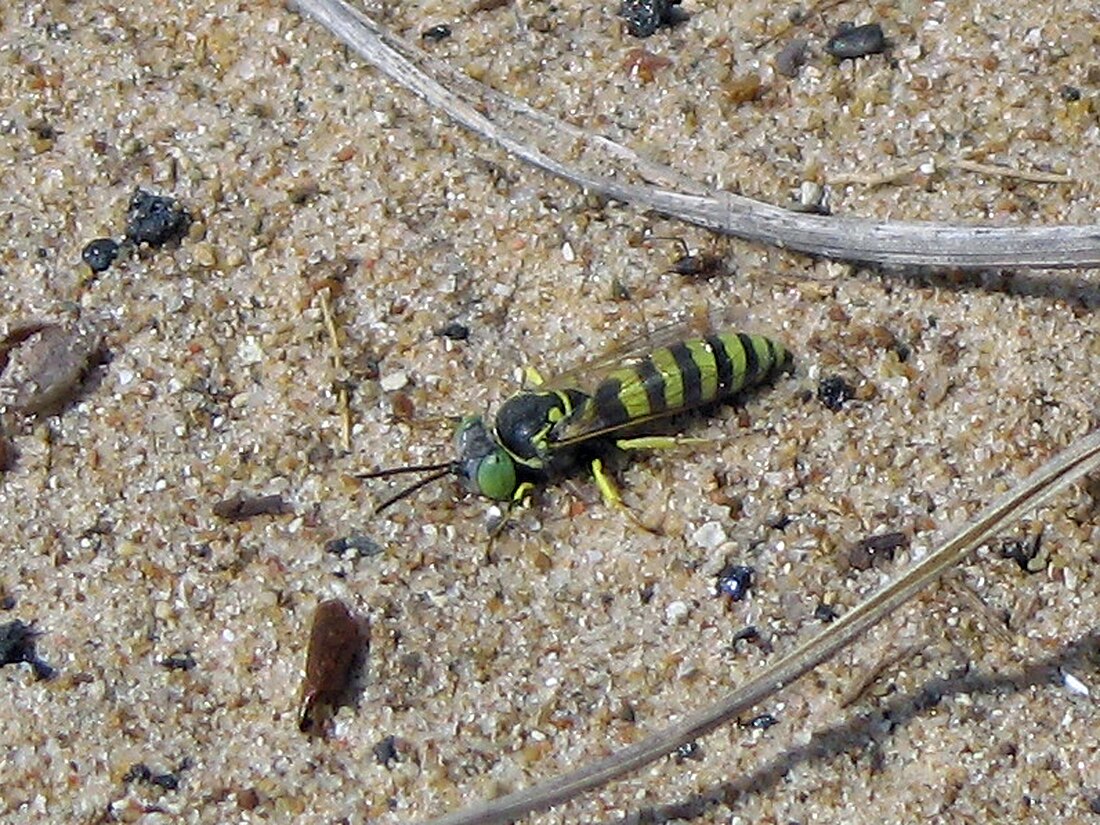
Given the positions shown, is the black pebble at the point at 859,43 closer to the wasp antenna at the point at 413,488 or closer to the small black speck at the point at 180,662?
the wasp antenna at the point at 413,488

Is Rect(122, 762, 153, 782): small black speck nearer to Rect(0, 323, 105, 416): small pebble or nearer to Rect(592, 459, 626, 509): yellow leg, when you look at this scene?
Rect(0, 323, 105, 416): small pebble

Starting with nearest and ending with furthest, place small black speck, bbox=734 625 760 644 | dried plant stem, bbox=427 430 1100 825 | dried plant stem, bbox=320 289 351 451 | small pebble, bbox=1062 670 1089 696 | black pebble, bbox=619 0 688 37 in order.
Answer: dried plant stem, bbox=427 430 1100 825 < small pebble, bbox=1062 670 1089 696 < small black speck, bbox=734 625 760 644 < dried plant stem, bbox=320 289 351 451 < black pebble, bbox=619 0 688 37

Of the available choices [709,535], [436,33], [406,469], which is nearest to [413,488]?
[406,469]

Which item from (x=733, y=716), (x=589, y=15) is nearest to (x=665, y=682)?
(x=733, y=716)

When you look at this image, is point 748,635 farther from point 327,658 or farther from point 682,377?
point 327,658

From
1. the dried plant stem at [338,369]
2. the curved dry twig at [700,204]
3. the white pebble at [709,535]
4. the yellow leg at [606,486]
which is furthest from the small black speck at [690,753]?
the curved dry twig at [700,204]

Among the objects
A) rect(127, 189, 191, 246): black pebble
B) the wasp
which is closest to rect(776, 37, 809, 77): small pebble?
the wasp
